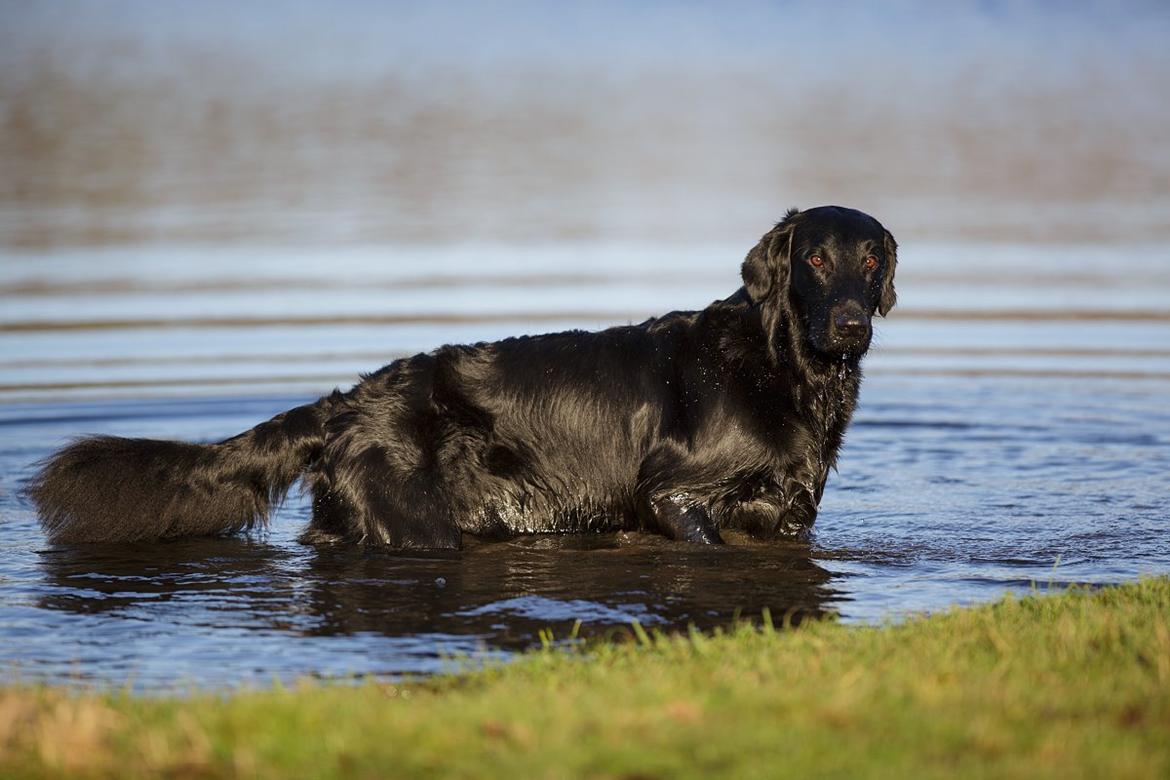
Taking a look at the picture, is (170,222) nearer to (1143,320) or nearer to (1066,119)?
(1143,320)

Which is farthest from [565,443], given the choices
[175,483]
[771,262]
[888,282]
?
[175,483]

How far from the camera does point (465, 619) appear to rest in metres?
7.27

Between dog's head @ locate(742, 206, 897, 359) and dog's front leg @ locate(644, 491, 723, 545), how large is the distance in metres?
1.09

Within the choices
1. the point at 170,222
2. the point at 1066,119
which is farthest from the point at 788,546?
the point at 1066,119

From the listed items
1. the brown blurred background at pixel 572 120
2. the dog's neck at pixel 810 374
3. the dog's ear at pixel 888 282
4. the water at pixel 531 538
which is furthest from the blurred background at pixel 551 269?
the dog's ear at pixel 888 282

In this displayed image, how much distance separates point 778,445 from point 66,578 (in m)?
3.89

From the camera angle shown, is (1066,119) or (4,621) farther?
(1066,119)

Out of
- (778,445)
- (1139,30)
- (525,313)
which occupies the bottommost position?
(778,445)

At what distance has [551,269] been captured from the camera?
18.5m

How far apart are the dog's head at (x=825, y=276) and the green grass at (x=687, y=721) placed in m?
2.47

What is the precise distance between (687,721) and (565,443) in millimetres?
3874

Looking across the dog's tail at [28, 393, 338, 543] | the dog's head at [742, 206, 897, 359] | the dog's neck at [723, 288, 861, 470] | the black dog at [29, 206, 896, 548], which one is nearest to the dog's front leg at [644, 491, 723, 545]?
the black dog at [29, 206, 896, 548]

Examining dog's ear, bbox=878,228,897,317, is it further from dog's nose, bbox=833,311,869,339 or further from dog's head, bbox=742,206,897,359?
dog's nose, bbox=833,311,869,339

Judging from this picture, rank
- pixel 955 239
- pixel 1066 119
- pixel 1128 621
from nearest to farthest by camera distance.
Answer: pixel 1128 621, pixel 955 239, pixel 1066 119
